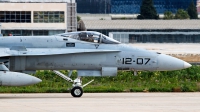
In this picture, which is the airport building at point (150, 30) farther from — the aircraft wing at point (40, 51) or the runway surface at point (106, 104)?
the runway surface at point (106, 104)

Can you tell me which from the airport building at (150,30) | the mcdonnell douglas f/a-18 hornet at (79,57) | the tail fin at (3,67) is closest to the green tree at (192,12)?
the airport building at (150,30)

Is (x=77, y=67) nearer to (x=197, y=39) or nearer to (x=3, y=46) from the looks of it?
(x=3, y=46)

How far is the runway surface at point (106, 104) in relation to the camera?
20611 millimetres

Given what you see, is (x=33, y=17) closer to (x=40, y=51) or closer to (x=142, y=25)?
(x=142, y=25)

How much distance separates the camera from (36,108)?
2080 centimetres

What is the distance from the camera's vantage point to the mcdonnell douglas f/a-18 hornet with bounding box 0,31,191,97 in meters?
25.6

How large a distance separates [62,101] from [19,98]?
2.15 m

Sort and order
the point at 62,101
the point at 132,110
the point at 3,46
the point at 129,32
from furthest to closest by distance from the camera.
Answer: the point at 129,32, the point at 3,46, the point at 62,101, the point at 132,110

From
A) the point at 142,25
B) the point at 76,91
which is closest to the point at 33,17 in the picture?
the point at 142,25

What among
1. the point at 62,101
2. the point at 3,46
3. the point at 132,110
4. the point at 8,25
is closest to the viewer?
the point at 132,110

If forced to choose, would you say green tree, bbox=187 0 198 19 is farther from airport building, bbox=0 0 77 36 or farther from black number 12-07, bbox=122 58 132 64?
black number 12-07, bbox=122 58 132 64

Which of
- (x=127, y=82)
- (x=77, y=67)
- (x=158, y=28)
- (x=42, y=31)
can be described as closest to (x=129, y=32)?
(x=158, y=28)

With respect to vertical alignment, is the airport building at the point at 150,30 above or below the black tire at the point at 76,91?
above

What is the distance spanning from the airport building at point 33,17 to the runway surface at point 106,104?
201ft
